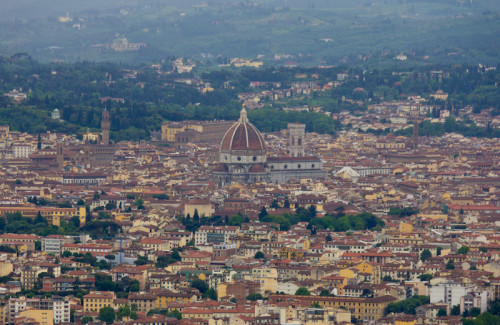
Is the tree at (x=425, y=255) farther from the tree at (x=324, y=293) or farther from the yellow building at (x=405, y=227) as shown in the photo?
the tree at (x=324, y=293)

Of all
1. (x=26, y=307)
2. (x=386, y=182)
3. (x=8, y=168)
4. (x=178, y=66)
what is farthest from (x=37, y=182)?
(x=178, y=66)

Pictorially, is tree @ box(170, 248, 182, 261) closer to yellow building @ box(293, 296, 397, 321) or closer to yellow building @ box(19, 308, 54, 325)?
yellow building @ box(293, 296, 397, 321)

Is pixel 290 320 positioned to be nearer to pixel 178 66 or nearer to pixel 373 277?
pixel 373 277

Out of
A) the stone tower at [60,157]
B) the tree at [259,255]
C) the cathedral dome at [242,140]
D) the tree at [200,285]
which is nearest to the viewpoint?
the tree at [200,285]

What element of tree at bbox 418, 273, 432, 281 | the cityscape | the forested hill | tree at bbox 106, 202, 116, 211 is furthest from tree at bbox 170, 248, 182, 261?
the forested hill

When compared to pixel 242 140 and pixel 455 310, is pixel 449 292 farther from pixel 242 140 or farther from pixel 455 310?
pixel 242 140

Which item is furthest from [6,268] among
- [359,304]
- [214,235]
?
[359,304]

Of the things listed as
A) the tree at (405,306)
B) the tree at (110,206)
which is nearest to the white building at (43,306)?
the tree at (405,306)
